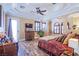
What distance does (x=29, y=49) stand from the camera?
96.0 inches

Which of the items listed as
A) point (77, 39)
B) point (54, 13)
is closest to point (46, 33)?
point (54, 13)

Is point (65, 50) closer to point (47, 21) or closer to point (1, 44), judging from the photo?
point (47, 21)

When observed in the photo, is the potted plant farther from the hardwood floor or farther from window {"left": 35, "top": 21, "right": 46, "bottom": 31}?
the hardwood floor

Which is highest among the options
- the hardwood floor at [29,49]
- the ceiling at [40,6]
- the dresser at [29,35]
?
the ceiling at [40,6]

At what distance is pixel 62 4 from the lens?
242 cm

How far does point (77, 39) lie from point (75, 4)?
60cm

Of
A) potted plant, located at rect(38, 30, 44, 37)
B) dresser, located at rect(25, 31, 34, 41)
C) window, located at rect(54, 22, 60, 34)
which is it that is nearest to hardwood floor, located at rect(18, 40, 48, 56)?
dresser, located at rect(25, 31, 34, 41)

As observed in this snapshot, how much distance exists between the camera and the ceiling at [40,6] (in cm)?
240

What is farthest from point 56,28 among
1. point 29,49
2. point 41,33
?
point 29,49

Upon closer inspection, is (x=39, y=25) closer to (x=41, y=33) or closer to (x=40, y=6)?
(x=41, y=33)

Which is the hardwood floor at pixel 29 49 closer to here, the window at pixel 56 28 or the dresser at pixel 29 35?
the dresser at pixel 29 35

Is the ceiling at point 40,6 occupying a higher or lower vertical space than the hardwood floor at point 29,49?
higher

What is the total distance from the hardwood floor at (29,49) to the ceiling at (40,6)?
46 cm

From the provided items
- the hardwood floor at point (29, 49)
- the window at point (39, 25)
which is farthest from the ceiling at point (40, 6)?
the hardwood floor at point (29, 49)
